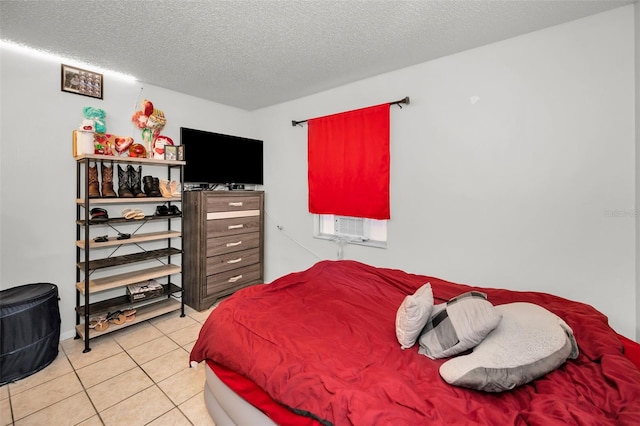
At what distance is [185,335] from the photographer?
2662 mm

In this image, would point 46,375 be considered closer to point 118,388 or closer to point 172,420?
point 118,388

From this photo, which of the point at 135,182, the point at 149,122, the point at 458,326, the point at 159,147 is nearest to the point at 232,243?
the point at 135,182

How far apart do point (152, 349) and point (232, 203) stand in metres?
1.64

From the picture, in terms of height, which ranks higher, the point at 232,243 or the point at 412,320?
the point at 232,243

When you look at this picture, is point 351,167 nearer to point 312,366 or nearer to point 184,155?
point 184,155

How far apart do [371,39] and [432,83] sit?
0.71 metres

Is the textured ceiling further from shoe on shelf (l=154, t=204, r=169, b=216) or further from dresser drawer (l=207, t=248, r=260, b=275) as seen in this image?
dresser drawer (l=207, t=248, r=260, b=275)

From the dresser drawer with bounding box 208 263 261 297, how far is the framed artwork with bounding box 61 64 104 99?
2.12m

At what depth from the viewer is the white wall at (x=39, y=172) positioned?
227 cm

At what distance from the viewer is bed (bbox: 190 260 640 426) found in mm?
955

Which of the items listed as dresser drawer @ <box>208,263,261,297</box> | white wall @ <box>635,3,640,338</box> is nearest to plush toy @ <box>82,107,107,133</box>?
dresser drawer @ <box>208,263,261,297</box>

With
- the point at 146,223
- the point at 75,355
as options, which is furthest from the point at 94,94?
the point at 75,355

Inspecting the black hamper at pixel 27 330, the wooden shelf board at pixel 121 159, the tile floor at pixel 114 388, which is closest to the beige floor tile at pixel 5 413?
the tile floor at pixel 114 388

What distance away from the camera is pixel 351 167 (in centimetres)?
290
